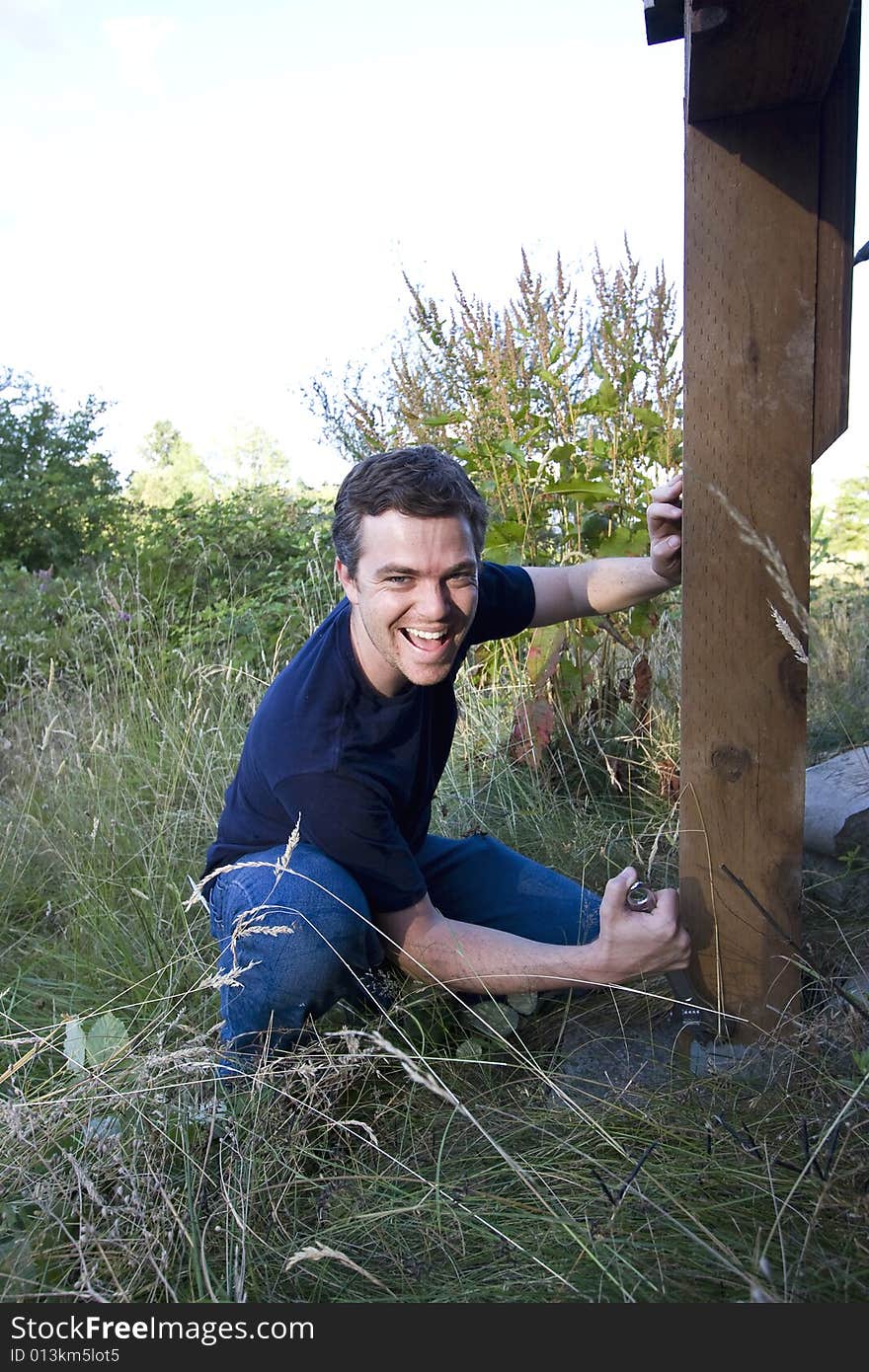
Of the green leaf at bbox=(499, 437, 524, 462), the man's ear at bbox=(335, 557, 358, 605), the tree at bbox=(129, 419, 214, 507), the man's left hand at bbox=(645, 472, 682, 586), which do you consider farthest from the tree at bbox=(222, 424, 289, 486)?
the man's left hand at bbox=(645, 472, 682, 586)

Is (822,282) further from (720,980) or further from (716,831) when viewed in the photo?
(720,980)

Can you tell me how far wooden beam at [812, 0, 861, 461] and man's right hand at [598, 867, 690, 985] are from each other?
913 mm

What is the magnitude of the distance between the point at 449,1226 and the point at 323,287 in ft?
58.0

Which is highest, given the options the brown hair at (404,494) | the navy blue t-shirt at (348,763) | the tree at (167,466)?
the tree at (167,466)

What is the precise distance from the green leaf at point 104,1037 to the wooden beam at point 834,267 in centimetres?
174

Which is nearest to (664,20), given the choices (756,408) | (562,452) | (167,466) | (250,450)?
(756,408)

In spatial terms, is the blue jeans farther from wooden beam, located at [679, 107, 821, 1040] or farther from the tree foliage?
the tree foliage

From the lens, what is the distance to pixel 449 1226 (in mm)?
1584

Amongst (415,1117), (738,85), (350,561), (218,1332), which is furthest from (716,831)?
(738,85)

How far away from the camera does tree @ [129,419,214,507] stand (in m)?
18.2

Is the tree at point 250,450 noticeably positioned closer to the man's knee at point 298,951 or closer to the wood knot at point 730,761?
the man's knee at point 298,951

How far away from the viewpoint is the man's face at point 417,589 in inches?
82.7

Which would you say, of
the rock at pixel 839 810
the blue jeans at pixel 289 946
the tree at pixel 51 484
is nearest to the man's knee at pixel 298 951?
the blue jeans at pixel 289 946

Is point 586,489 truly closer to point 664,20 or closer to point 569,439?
point 569,439
